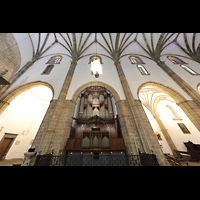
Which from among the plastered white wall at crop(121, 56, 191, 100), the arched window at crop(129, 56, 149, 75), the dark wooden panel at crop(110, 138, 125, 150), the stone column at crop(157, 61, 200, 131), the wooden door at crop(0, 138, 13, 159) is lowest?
the dark wooden panel at crop(110, 138, 125, 150)

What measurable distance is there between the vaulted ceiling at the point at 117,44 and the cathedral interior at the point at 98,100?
0.13 m

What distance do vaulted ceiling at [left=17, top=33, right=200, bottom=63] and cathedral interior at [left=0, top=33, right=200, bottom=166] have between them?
13 cm

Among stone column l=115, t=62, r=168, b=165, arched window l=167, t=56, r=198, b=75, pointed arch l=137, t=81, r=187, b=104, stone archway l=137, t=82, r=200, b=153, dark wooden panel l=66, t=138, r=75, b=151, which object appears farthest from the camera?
arched window l=167, t=56, r=198, b=75

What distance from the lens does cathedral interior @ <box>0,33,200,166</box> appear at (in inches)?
194

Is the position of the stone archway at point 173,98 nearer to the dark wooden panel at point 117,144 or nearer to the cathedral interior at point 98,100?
the cathedral interior at point 98,100

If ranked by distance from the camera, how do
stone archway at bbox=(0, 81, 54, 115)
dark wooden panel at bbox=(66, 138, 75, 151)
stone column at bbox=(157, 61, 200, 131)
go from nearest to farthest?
dark wooden panel at bbox=(66, 138, 75, 151) → stone column at bbox=(157, 61, 200, 131) → stone archway at bbox=(0, 81, 54, 115)

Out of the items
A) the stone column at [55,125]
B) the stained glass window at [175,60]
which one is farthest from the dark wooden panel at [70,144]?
the stained glass window at [175,60]

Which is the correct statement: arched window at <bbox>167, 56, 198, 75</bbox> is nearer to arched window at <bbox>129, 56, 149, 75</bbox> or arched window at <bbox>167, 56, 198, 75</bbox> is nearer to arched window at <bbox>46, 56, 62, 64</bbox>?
arched window at <bbox>129, 56, 149, 75</bbox>

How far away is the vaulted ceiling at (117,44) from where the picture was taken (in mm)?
11258

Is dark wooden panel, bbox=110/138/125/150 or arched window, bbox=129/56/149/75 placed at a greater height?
arched window, bbox=129/56/149/75

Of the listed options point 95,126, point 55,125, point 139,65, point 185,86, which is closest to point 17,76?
point 55,125

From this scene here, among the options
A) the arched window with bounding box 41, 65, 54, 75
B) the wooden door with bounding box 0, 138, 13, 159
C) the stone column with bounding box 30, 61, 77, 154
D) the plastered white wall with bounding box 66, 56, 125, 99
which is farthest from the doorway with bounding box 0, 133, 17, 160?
the plastered white wall with bounding box 66, 56, 125, 99

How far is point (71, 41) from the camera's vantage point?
462 inches
